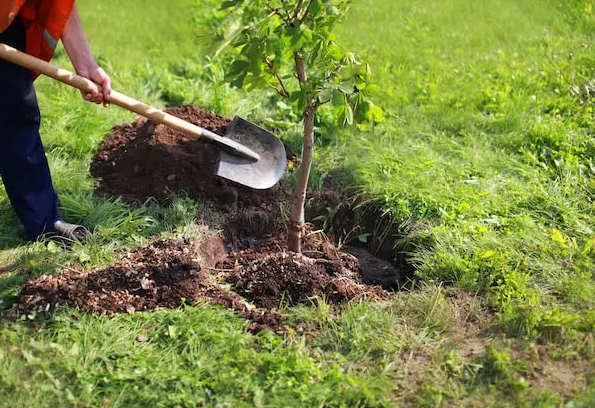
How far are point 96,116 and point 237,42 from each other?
6.59 feet

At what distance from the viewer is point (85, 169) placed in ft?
14.5

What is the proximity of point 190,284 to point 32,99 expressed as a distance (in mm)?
1334

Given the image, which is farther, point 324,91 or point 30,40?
point 30,40

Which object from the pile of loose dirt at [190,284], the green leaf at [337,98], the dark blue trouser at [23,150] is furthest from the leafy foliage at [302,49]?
the dark blue trouser at [23,150]

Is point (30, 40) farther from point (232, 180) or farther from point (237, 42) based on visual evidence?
point (232, 180)

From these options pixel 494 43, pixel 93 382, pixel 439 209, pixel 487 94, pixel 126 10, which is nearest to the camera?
pixel 93 382

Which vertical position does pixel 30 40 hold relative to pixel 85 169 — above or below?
above

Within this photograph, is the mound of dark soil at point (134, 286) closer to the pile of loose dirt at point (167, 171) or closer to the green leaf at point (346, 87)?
the pile of loose dirt at point (167, 171)

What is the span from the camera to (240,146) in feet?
13.4

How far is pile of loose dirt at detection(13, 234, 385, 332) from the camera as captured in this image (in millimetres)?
3209

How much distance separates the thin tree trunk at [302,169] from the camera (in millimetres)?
3340

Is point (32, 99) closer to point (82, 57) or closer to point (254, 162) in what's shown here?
point (82, 57)

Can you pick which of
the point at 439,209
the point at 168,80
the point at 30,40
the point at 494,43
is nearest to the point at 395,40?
the point at 494,43

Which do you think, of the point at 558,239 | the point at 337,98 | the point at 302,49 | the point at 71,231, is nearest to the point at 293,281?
the point at 337,98
